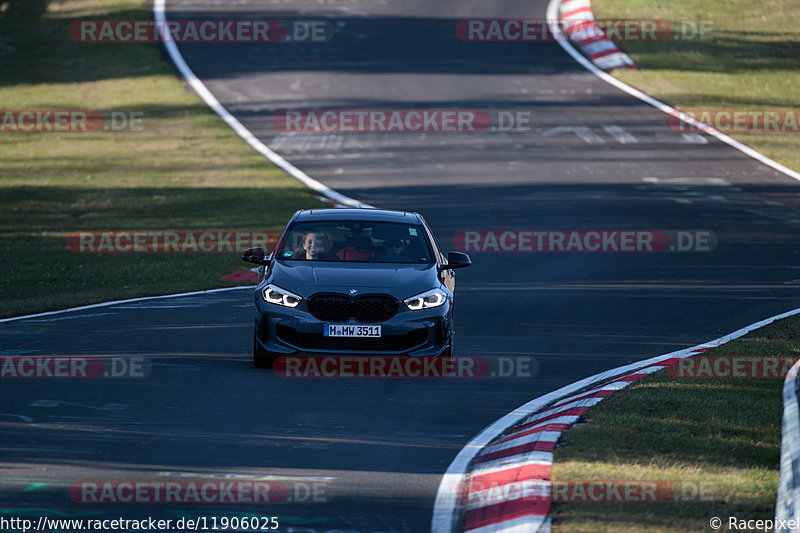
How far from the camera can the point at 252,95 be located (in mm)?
34781

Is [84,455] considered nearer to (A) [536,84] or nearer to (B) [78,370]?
(B) [78,370]

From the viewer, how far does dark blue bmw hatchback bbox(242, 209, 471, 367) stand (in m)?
12.2

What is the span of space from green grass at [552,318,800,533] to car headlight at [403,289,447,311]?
2.34m

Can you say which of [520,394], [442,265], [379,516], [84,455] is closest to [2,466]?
[84,455]

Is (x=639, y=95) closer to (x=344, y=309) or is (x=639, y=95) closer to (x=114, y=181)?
(x=114, y=181)
